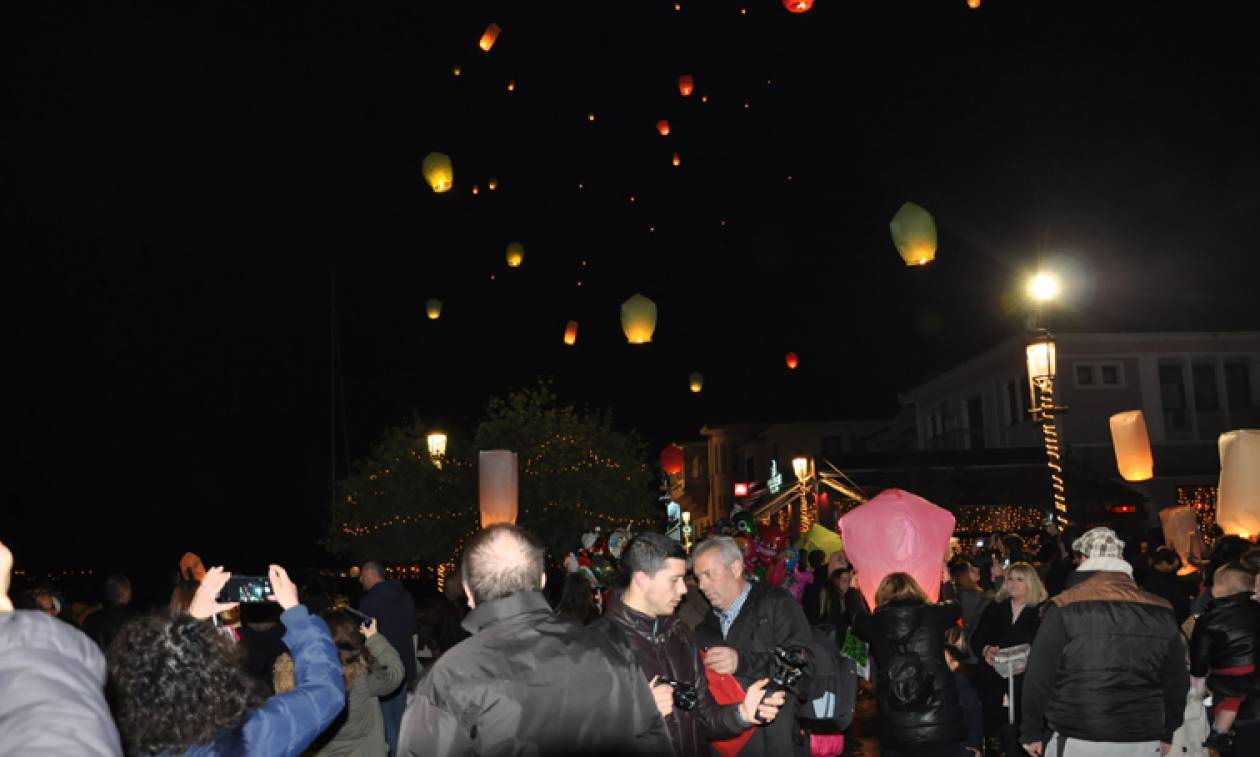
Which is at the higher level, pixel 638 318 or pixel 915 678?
pixel 638 318

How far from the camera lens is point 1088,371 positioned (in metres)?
35.8

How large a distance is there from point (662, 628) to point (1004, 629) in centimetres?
540

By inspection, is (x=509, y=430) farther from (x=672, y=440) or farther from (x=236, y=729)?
(x=236, y=729)

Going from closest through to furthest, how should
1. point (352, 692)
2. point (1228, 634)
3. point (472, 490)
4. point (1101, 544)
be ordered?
1. point (1101, 544)
2. point (352, 692)
3. point (1228, 634)
4. point (472, 490)

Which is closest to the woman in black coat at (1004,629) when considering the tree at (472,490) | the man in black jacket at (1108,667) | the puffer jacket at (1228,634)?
the puffer jacket at (1228,634)

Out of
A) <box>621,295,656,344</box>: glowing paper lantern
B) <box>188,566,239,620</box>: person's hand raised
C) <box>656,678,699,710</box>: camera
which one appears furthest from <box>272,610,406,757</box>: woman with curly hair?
<box>621,295,656,344</box>: glowing paper lantern

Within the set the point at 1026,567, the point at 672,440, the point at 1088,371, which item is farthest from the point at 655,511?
the point at 1026,567

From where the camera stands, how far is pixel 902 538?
887cm

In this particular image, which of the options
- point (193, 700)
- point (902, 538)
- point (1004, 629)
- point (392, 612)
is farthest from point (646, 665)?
point (392, 612)

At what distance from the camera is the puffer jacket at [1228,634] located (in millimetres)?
7273

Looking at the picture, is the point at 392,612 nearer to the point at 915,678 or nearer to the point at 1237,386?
the point at 915,678

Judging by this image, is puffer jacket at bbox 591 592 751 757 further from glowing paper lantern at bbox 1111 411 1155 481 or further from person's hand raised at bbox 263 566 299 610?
glowing paper lantern at bbox 1111 411 1155 481

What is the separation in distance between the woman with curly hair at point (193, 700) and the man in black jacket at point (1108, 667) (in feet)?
13.1

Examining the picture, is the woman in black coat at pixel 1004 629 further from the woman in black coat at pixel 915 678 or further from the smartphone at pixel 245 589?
the smartphone at pixel 245 589
